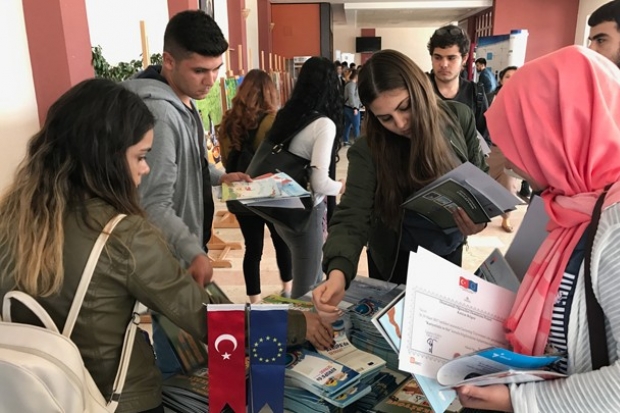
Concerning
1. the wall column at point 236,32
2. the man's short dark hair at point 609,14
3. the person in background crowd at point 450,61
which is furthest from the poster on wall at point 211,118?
the man's short dark hair at point 609,14

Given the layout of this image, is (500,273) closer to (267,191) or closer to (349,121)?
(267,191)

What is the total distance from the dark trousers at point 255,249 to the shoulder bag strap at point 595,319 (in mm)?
2197

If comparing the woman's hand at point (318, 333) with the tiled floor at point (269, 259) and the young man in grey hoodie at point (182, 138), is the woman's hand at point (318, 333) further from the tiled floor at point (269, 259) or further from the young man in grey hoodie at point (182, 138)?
the tiled floor at point (269, 259)

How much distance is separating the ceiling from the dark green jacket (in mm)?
12026

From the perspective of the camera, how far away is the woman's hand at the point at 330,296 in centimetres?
123

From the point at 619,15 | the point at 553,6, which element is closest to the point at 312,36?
the point at 553,6

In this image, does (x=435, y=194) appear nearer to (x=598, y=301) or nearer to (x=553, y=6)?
(x=598, y=301)

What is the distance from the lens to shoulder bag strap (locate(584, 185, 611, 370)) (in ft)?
2.67

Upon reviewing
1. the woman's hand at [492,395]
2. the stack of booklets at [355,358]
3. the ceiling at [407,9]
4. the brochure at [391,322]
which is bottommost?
the stack of booklets at [355,358]

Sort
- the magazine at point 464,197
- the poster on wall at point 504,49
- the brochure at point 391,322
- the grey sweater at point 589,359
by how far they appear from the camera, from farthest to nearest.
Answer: the poster on wall at point 504,49 → the magazine at point 464,197 → the brochure at point 391,322 → the grey sweater at point 589,359

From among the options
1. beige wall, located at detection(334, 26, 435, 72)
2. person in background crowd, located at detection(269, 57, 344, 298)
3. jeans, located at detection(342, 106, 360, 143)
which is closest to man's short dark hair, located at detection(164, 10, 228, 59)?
person in background crowd, located at detection(269, 57, 344, 298)

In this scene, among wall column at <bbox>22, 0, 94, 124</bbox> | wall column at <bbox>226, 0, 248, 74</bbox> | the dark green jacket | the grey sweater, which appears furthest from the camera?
wall column at <bbox>226, 0, 248, 74</bbox>

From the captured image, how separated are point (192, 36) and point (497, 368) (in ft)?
4.84

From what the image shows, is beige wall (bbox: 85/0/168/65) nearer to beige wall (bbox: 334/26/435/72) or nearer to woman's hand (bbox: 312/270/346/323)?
woman's hand (bbox: 312/270/346/323)
